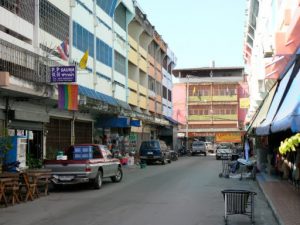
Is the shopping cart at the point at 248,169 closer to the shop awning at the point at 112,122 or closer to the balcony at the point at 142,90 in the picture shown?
the shop awning at the point at 112,122

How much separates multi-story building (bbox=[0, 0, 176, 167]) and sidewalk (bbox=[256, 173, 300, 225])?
10.2 metres

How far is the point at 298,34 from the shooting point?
60.6 ft

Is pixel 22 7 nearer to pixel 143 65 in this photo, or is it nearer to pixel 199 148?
pixel 143 65

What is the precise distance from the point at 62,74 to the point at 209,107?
7446 centimetres

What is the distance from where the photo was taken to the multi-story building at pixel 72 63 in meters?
23.0

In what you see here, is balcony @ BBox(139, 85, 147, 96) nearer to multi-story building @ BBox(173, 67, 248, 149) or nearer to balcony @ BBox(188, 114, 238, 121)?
multi-story building @ BBox(173, 67, 248, 149)

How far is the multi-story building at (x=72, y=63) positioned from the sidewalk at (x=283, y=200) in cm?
1019

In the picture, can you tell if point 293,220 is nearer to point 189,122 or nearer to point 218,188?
point 218,188

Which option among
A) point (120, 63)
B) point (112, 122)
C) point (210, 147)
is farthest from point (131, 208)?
point (210, 147)

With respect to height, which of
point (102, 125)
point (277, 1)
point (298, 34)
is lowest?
point (102, 125)

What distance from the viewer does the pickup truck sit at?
19609 mm

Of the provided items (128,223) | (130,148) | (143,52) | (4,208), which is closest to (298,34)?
(128,223)

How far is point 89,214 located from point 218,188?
8.53 meters

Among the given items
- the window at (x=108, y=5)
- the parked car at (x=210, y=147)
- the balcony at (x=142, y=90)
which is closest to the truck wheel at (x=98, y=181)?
the window at (x=108, y=5)
